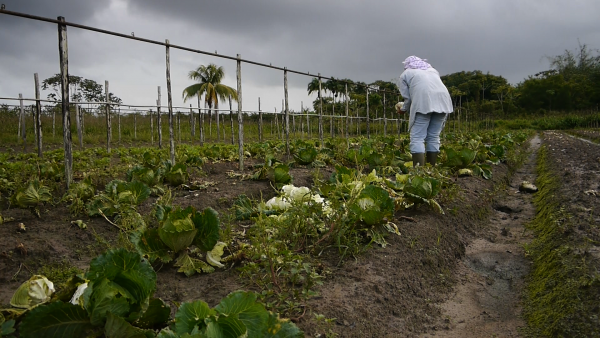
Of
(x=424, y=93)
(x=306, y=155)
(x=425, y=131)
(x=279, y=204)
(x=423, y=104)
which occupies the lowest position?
(x=279, y=204)

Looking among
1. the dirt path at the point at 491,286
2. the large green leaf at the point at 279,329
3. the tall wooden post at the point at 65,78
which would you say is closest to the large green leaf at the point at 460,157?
the dirt path at the point at 491,286

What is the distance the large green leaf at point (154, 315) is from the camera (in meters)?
1.66

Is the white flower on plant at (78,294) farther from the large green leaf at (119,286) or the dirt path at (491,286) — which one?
the dirt path at (491,286)

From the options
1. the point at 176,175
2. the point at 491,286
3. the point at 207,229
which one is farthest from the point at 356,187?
the point at 176,175

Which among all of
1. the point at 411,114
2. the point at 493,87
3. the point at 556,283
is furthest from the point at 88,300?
the point at 493,87

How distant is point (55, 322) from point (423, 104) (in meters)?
5.27

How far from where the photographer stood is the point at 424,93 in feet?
19.3

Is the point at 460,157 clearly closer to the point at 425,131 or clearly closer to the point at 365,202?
the point at 425,131

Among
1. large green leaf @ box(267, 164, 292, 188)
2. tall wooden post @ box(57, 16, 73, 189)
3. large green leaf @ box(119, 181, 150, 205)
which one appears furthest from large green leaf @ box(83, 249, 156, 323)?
tall wooden post @ box(57, 16, 73, 189)

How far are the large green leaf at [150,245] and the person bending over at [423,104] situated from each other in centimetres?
413

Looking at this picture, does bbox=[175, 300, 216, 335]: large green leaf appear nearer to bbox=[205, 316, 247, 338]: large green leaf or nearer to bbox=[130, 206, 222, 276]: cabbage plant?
bbox=[205, 316, 247, 338]: large green leaf

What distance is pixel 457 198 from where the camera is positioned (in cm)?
466

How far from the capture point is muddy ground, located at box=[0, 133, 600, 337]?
7.20 feet

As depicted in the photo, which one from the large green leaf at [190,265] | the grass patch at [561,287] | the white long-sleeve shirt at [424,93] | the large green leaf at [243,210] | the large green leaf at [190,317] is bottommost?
the grass patch at [561,287]
